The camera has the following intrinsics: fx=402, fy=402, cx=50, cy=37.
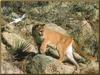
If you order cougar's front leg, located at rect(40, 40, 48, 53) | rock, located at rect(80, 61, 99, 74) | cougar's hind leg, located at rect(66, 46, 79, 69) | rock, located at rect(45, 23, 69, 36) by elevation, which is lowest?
rock, located at rect(80, 61, 99, 74)

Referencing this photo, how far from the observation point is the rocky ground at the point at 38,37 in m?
4.04

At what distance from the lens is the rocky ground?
13.2 ft

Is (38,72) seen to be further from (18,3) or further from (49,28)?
(18,3)

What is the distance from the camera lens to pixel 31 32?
4125mm

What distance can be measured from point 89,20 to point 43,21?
470 mm

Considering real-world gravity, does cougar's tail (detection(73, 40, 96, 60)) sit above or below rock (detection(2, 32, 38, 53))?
below

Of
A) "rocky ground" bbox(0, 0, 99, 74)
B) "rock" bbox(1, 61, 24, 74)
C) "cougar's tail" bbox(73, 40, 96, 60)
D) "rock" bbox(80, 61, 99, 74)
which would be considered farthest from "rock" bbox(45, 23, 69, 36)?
"rock" bbox(1, 61, 24, 74)

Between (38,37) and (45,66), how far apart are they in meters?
0.31

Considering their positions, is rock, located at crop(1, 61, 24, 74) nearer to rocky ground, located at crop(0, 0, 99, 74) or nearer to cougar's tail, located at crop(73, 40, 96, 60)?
rocky ground, located at crop(0, 0, 99, 74)

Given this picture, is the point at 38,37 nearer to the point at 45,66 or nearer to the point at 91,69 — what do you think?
the point at 45,66

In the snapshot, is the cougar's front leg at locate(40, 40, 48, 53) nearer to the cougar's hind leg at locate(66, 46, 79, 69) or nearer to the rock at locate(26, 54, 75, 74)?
the rock at locate(26, 54, 75, 74)

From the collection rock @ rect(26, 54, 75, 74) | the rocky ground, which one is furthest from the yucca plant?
rock @ rect(26, 54, 75, 74)

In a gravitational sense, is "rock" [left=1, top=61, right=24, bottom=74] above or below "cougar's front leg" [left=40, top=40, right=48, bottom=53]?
below

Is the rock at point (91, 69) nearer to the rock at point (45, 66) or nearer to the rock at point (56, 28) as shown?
the rock at point (45, 66)
